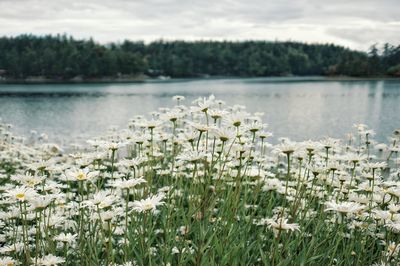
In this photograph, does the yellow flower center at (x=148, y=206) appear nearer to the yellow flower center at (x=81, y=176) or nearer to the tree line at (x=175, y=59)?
the yellow flower center at (x=81, y=176)

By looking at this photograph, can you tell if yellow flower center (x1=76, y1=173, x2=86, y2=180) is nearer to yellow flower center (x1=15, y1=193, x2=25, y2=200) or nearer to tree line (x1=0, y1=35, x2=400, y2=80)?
yellow flower center (x1=15, y1=193, x2=25, y2=200)

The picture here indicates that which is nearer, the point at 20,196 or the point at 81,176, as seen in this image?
the point at 20,196

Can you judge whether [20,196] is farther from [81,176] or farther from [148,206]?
[148,206]

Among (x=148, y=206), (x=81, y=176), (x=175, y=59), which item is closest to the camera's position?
(x=148, y=206)

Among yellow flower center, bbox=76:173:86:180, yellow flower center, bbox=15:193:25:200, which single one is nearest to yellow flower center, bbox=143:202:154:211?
yellow flower center, bbox=76:173:86:180

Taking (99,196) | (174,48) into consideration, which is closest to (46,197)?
(99,196)

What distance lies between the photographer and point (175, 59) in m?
170

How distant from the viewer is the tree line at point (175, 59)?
443 ft

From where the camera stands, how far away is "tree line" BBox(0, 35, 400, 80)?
13500 centimetres

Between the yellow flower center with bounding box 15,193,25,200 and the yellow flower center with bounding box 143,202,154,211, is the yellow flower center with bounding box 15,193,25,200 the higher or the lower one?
the higher one

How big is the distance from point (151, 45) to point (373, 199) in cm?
19185

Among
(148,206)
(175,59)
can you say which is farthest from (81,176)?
(175,59)

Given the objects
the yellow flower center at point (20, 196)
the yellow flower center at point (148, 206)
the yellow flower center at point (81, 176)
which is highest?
the yellow flower center at point (81, 176)

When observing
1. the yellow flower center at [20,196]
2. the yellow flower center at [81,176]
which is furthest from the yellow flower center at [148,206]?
the yellow flower center at [20,196]
